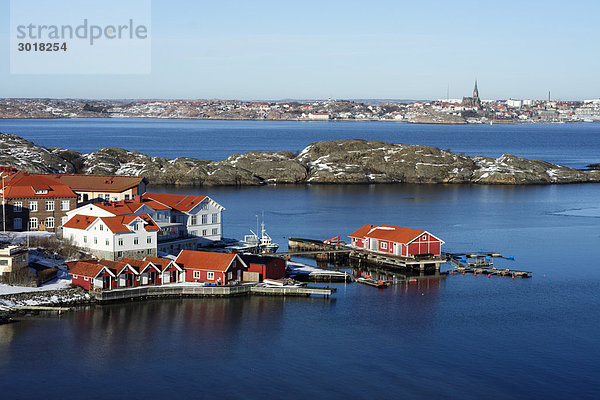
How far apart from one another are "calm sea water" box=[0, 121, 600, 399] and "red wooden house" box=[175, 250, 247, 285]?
5.70ft

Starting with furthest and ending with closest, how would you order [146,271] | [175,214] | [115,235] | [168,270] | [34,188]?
[175,214]
[34,188]
[115,235]
[168,270]
[146,271]

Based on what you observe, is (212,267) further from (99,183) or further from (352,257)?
(99,183)

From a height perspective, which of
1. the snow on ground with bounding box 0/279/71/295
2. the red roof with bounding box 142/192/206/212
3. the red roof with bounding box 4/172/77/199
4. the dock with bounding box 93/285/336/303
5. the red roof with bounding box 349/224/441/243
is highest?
the red roof with bounding box 4/172/77/199

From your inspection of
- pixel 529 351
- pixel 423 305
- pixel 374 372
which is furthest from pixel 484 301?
pixel 374 372

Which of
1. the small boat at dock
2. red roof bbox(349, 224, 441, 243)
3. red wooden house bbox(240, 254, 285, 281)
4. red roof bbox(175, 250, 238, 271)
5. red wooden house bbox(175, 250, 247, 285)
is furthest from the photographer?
red roof bbox(349, 224, 441, 243)

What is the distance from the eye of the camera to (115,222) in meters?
41.0

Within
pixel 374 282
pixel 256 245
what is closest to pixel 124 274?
pixel 256 245

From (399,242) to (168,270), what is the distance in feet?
45.6

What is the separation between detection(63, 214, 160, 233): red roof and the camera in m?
40.7

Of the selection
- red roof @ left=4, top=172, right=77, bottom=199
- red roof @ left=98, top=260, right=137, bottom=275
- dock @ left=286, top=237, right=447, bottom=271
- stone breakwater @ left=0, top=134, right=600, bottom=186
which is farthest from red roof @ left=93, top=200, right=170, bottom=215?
stone breakwater @ left=0, top=134, right=600, bottom=186

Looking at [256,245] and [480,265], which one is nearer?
[480,265]

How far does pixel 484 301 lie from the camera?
129 ft

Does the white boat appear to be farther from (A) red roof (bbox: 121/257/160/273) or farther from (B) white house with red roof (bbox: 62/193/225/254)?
(A) red roof (bbox: 121/257/160/273)

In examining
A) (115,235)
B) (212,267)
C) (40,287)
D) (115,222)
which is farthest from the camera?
(115,222)
